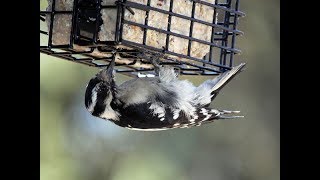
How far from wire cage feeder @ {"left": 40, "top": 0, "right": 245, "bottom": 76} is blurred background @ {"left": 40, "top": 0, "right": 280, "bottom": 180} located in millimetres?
1913

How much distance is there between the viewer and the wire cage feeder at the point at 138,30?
6.63 feet

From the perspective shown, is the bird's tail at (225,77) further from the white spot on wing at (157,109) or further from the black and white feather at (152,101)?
the white spot on wing at (157,109)

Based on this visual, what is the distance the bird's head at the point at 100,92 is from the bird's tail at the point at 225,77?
41 centimetres

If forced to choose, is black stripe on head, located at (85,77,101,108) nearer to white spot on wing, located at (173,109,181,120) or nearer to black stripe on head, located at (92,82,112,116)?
black stripe on head, located at (92,82,112,116)

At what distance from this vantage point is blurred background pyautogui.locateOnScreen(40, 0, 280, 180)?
14.1ft

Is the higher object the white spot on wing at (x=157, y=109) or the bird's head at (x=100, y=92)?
the bird's head at (x=100, y=92)

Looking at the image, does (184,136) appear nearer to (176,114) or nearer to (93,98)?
(176,114)

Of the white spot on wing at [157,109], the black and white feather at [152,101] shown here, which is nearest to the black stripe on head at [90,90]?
the black and white feather at [152,101]

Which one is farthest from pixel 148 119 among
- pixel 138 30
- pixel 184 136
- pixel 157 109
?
pixel 184 136

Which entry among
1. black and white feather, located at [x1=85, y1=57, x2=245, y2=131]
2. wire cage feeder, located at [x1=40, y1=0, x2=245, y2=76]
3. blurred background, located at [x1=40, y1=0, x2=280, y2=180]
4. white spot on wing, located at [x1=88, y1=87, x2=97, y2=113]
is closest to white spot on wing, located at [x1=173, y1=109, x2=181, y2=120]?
black and white feather, located at [x1=85, y1=57, x2=245, y2=131]

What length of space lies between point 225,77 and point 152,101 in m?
0.28
